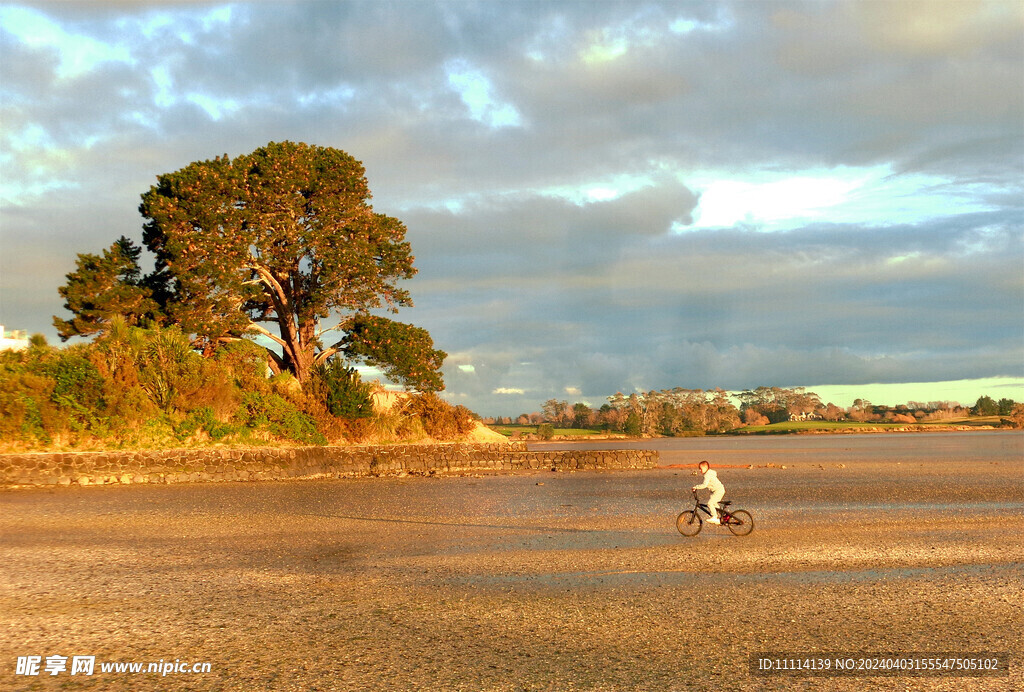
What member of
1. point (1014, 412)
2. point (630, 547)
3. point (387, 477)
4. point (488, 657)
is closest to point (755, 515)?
point (630, 547)

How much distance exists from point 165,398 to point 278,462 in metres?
5.47

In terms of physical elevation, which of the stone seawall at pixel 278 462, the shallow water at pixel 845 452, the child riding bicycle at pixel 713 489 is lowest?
the shallow water at pixel 845 452

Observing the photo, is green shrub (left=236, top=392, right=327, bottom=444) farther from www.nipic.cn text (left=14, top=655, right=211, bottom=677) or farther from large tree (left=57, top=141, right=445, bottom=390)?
www.nipic.cn text (left=14, top=655, right=211, bottom=677)

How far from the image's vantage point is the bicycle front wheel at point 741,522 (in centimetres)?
1320

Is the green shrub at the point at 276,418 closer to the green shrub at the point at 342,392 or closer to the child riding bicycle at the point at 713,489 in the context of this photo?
the green shrub at the point at 342,392

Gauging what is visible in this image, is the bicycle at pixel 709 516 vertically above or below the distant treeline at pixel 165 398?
below

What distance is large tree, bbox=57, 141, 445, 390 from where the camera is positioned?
1309 inches

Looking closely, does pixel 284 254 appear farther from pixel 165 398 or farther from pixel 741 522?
pixel 741 522

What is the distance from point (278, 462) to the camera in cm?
2709

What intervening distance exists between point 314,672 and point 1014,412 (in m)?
139

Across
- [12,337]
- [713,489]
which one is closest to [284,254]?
[713,489]

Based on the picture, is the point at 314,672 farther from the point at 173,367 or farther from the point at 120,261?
the point at 120,261

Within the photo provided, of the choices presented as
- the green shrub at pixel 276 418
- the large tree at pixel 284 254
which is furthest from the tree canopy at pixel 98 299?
the green shrub at pixel 276 418

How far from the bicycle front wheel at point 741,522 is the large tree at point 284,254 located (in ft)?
76.2
